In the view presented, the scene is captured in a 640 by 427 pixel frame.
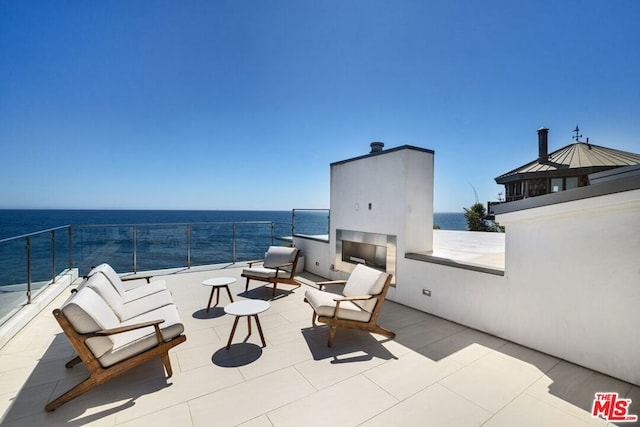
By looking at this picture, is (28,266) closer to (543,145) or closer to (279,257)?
(279,257)

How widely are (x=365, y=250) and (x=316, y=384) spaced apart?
10.6 ft

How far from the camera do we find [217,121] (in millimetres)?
9734

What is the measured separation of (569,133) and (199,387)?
2321 cm

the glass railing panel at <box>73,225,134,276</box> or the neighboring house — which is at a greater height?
the neighboring house

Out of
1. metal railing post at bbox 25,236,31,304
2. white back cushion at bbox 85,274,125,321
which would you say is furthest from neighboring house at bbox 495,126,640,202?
metal railing post at bbox 25,236,31,304

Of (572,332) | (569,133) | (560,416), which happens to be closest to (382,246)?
(572,332)

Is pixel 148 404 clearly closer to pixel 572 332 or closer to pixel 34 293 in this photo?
pixel 34 293

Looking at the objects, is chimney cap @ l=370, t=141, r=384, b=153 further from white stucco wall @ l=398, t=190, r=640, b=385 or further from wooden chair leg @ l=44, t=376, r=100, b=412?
wooden chair leg @ l=44, t=376, r=100, b=412

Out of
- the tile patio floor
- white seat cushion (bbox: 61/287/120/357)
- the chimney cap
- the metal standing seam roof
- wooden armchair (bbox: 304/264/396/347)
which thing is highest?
the metal standing seam roof

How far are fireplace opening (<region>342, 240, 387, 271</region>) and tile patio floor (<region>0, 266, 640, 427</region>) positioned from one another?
1583 millimetres

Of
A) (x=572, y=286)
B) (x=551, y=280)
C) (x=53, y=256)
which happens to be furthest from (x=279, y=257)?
(x=572, y=286)

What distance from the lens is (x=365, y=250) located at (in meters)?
5.24

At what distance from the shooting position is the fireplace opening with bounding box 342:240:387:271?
484 centimetres

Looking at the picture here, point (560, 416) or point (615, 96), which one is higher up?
point (615, 96)
